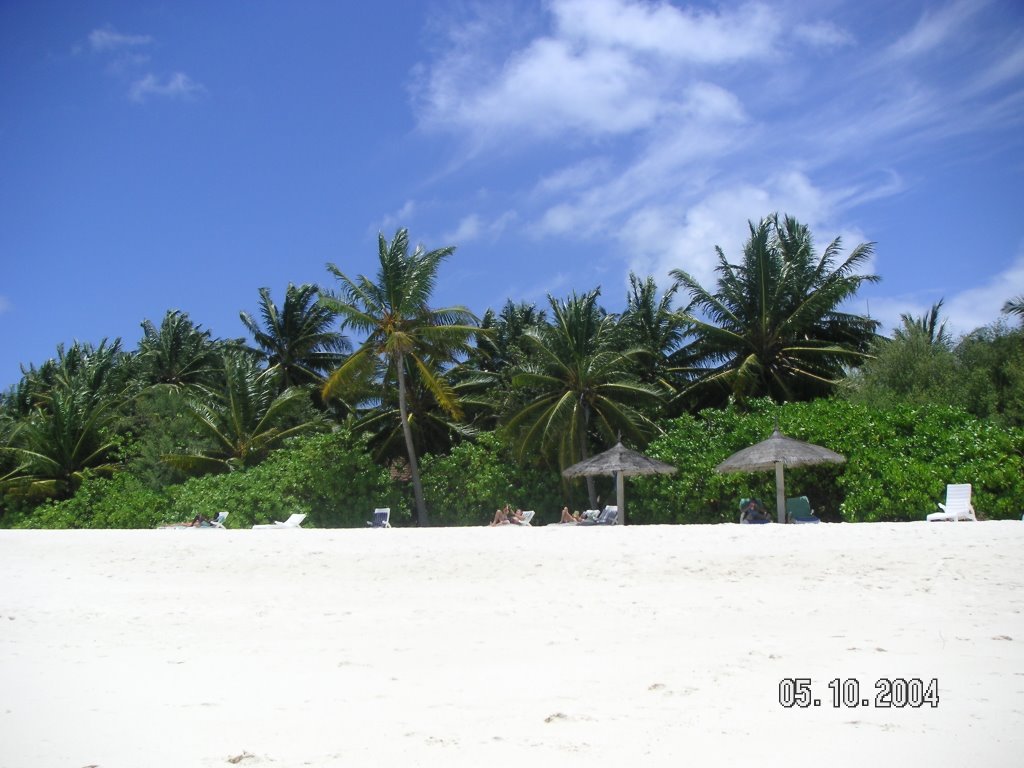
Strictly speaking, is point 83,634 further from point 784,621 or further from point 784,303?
point 784,303

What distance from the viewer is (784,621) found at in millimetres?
7324

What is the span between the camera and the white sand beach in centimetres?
478

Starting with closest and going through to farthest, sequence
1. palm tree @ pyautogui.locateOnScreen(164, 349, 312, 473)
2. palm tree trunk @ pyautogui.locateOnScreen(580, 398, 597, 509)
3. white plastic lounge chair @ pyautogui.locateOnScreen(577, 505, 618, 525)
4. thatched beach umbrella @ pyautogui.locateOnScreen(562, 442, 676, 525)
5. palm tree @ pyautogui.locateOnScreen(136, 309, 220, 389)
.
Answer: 1. thatched beach umbrella @ pyautogui.locateOnScreen(562, 442, 676, 525)
2. white plastic lounge chair @ pyautogui.locateOnScreen(577, 505, 618, 525)
3. palm tree trunk @ pyautogui.locateOnScreen(580, 398, 597, 509)
4. palm tree @ pyautogui.locateOnScreen(164, 349, 312, 473)
5. palm tree @ pyautogui.locateOnScreen(136, 309, 220, 389)

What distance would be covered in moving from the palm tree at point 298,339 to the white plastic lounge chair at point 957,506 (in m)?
20.9

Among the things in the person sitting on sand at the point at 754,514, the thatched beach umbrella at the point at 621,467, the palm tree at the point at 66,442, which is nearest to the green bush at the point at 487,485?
the thatched beach umbrella at the point at 621,467

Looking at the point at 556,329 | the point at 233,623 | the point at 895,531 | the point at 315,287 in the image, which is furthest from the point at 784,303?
the point at 233,623

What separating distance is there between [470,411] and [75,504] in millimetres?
12392

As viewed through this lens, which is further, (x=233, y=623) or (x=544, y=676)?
(x=233, y=623)

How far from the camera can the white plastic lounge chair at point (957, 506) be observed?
13008mm

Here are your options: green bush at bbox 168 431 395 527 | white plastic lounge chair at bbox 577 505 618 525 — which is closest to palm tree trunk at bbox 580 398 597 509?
white plastic lounge chair at bbox 577 505 618 525

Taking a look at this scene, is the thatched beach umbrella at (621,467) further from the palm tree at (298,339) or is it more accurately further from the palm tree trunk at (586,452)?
the palm tree at (298,339)

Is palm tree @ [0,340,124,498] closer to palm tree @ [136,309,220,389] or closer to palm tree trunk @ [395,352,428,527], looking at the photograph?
palm tree @ [136,309,220,389]

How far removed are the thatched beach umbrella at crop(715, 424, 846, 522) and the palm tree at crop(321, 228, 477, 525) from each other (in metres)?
9.43

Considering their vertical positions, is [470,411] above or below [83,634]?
above
